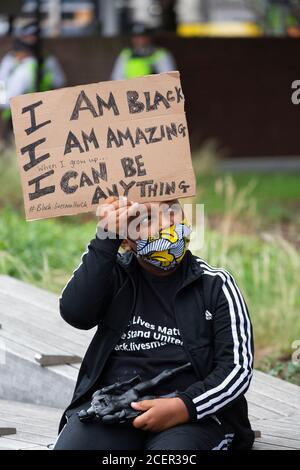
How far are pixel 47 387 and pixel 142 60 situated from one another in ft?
35.2

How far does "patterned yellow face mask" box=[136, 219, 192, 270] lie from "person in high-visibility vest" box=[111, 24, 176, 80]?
11.6 m

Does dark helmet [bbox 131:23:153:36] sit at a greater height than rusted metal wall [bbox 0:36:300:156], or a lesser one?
greater

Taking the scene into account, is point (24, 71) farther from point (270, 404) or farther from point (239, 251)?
point (270, 404)

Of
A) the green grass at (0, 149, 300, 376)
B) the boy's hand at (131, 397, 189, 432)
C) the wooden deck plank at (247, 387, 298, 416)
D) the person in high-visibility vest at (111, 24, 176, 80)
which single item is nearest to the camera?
the boy's hand at (131, 397, 189, 432)

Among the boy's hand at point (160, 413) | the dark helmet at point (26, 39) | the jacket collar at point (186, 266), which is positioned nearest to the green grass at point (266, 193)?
the dark helmet at point (26, 39)

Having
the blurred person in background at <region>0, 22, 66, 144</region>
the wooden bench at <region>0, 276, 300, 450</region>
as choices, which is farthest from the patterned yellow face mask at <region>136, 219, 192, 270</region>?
the blurred person in background at <region>0, 22, 66, 144</region>

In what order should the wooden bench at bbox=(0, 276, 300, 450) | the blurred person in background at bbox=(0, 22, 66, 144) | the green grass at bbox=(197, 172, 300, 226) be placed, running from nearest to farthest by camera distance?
the wooden bench at bbox=(0, 276, 300, 450) < the green grass at bbox=(197, 172, 300, 226) < the blurred person in background at bbox=(0, 22, 66, 144)

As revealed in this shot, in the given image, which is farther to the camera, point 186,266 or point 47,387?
point 47,387

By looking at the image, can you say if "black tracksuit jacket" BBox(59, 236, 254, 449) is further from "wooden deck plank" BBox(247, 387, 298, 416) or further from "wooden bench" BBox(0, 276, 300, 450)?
"wooden deck plank" BBox(247, 387, 298, 416)

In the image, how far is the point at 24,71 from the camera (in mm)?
15328

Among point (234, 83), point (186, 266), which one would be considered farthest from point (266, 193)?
point (186, 266)

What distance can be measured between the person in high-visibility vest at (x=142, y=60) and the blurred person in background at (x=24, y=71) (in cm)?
90

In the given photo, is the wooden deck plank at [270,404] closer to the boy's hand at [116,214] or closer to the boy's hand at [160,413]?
the boy's hand at [160,413]

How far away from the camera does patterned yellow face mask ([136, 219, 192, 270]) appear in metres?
3.73
